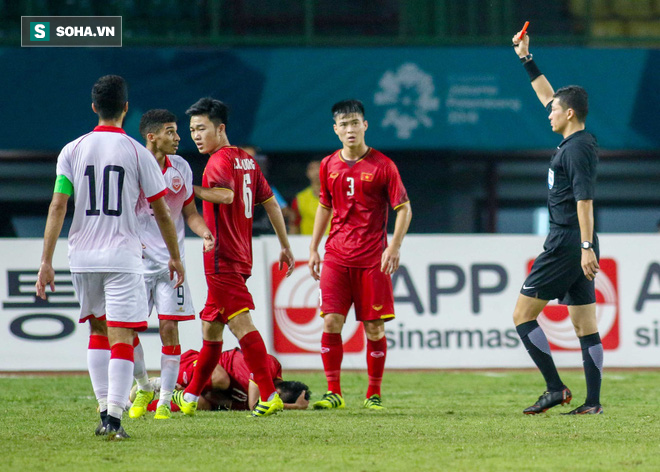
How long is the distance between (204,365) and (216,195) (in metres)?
1.15

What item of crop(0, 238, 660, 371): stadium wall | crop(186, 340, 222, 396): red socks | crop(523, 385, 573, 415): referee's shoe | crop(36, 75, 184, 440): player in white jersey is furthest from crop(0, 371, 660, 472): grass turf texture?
crop(0, 238, 660, 371): stadium wall

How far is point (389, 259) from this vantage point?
22.5 feet

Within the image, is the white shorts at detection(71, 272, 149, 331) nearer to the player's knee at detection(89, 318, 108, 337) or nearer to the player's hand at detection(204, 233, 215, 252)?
the player's knee at detection(89, 318, 108, 337)

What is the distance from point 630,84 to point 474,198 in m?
2.95

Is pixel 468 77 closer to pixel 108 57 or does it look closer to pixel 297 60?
pixel 297 60

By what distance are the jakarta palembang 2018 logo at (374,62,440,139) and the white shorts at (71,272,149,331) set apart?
9.79 meters

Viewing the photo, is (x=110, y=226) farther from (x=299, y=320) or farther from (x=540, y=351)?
(x=299, y=320)

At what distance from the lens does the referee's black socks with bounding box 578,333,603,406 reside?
21.4 feet

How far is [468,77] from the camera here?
14781 millimetres

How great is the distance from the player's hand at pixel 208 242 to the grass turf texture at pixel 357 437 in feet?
3.54

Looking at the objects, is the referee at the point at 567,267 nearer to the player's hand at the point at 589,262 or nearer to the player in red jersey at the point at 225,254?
the player's hand at the point at 589,262

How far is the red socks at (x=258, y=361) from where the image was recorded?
20.8 ft

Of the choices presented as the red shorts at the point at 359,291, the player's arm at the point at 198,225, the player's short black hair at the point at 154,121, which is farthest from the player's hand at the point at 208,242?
the red shorts at the point at 359,291

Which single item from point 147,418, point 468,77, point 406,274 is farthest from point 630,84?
point 147,418
